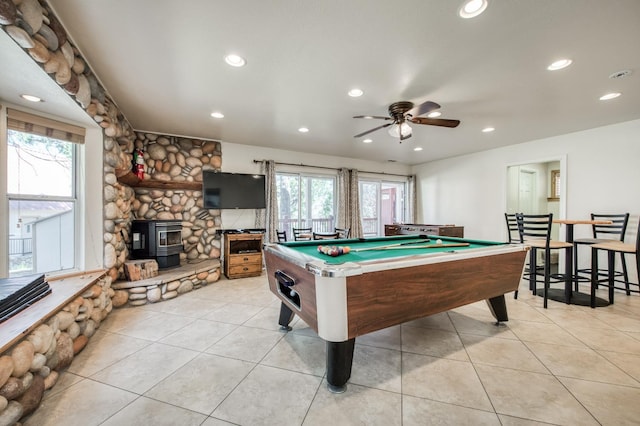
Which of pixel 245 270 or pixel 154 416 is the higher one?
pixel 245 270

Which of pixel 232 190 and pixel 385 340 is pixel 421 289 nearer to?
pixel 385 340

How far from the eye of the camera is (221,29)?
178 centimetres

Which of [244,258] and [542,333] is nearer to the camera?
[542,333]

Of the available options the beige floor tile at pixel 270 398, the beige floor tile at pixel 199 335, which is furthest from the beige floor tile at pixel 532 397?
the beige floor tile at pixel 199 335

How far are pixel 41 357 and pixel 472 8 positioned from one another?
11.4 ft

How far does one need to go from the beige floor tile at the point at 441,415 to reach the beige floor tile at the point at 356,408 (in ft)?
0.19

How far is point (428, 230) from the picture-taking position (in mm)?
5164

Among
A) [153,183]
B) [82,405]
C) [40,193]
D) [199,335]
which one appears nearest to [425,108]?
[199,335]

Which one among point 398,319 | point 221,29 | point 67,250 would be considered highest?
point 221,29

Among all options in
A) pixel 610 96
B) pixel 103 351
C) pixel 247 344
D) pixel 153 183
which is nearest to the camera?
pixel 103 351

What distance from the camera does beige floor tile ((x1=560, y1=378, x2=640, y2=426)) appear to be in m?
1.39

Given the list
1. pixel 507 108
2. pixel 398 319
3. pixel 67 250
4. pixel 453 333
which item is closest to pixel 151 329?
pixel 67 250

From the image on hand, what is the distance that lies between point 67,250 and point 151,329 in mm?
1306

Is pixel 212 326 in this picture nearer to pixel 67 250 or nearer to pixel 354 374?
pixel 354 374
